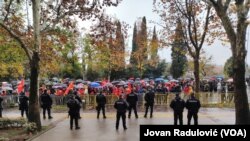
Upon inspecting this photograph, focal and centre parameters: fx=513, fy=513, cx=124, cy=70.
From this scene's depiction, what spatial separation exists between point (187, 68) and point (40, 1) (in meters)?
Answer: 62.4

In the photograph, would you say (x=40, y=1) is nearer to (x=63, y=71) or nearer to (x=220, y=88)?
(x=220, y=88)

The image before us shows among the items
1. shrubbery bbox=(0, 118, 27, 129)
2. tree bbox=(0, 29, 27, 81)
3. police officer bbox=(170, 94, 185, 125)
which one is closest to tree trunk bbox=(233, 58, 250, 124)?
police officer bbox=(170, 94, 185, 125)

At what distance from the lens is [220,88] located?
4419 cm

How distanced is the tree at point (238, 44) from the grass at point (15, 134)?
936cm

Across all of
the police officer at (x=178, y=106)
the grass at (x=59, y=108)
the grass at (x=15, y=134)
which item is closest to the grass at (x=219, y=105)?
the grass at (x=59, y=108)

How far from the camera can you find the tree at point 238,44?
67.9ft

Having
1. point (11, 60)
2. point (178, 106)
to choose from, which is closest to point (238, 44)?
point (178, 106)

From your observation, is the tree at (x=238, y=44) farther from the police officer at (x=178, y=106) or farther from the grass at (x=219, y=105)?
the grass at (x=219, y=105)

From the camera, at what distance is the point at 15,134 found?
78.7 ft

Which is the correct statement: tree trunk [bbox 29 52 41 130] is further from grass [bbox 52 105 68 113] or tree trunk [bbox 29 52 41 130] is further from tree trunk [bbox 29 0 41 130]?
grass [bbox 52 105 68 113]

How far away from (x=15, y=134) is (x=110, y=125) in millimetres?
5254

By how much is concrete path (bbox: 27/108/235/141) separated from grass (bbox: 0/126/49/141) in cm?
55

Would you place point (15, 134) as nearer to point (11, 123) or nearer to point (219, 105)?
point (11, 123)

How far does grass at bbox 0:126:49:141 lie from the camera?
73.1 ft
